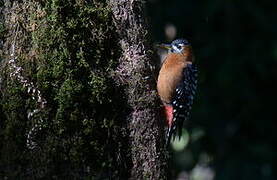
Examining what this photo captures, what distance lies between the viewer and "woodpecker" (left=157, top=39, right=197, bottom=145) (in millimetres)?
4580

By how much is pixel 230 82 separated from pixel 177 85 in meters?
2.70

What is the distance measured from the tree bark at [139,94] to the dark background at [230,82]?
325 cm

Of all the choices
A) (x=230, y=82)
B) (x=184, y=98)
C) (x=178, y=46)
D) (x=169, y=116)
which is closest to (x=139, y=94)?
(x=169, y=116)

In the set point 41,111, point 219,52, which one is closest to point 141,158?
point 41,111

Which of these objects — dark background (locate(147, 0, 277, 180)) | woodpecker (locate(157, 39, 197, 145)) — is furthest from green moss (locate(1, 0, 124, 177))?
dark background (locate(147, 0, 277, 180))

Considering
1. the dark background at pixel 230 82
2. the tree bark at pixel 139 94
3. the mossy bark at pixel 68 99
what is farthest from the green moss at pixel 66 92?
the dark background at pixel 230 82

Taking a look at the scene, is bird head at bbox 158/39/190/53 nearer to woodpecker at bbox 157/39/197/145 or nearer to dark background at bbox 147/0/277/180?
woodpecker at bbox 157/39/197/145

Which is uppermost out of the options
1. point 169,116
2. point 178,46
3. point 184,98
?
point 178,46

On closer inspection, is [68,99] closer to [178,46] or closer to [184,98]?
[184,98]

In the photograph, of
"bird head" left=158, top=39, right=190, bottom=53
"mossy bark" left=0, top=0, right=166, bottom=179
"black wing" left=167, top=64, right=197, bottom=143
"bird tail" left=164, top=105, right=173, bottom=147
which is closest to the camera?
"mossy bark" left=0, top=0, right=166, bottom=179

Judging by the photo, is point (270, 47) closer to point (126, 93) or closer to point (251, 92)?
point (251, 92)

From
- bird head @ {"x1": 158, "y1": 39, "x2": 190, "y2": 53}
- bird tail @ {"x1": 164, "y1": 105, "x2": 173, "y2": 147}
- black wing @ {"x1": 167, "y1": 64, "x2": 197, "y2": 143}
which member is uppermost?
bird head @ {"x1": 158, "y1": 39, "x2": 190, "y2": 53}

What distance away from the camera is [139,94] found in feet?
13.8

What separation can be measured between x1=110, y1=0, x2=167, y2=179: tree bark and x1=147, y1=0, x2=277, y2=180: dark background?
10.7 ft
